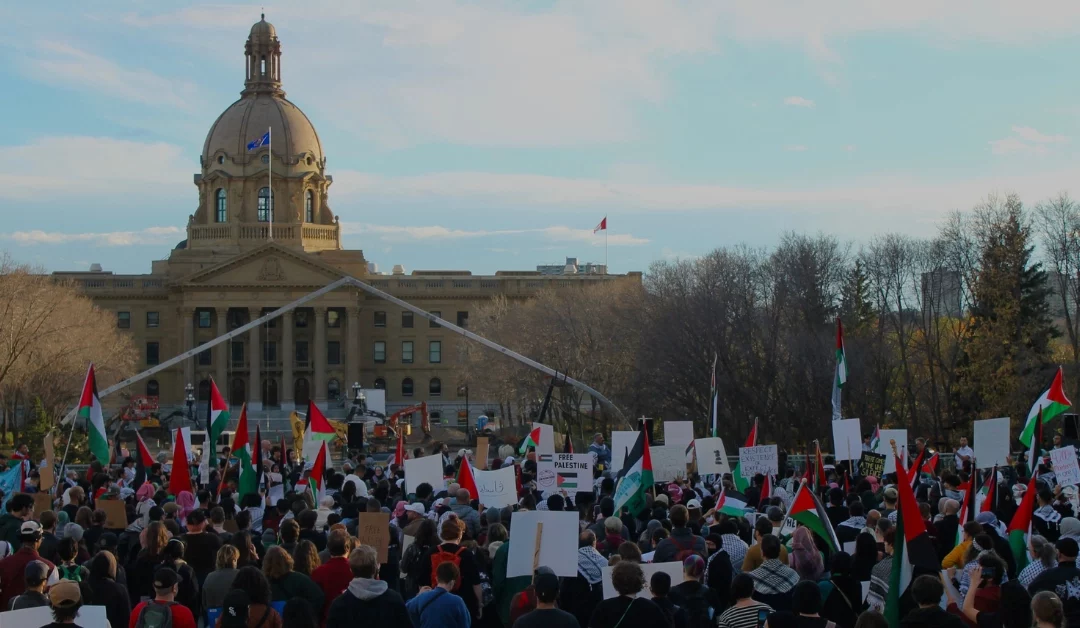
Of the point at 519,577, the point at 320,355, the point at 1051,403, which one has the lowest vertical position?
the point at 519,577

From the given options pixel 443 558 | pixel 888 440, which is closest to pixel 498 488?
pixel 443 558

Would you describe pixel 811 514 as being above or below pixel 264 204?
below

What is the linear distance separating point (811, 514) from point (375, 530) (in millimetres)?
4088

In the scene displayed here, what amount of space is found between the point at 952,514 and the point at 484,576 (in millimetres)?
5003

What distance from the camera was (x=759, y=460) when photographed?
773 inches

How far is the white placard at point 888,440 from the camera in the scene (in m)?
21.1

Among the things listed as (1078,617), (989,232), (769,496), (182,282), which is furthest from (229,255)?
(1078,617)

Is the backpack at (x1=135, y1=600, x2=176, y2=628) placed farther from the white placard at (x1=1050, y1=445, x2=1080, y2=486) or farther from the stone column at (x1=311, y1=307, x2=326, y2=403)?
the stone column at (x1=311, y1=307, x2=326, y2=403)

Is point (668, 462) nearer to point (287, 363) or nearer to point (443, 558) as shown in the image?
point (443, 558)

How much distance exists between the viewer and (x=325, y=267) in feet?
324

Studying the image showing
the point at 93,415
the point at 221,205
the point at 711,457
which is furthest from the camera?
the point at 221,205

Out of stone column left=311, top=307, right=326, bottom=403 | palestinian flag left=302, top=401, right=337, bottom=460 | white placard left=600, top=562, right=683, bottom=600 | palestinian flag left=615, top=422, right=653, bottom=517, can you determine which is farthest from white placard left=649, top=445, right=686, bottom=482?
stone column left=311, top=307, right=326, bottom=403

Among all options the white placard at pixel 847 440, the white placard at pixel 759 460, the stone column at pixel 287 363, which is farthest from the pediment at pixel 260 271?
the white placard at pixel 759 460

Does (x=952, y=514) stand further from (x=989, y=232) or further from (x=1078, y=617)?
(x=989, y=232)
